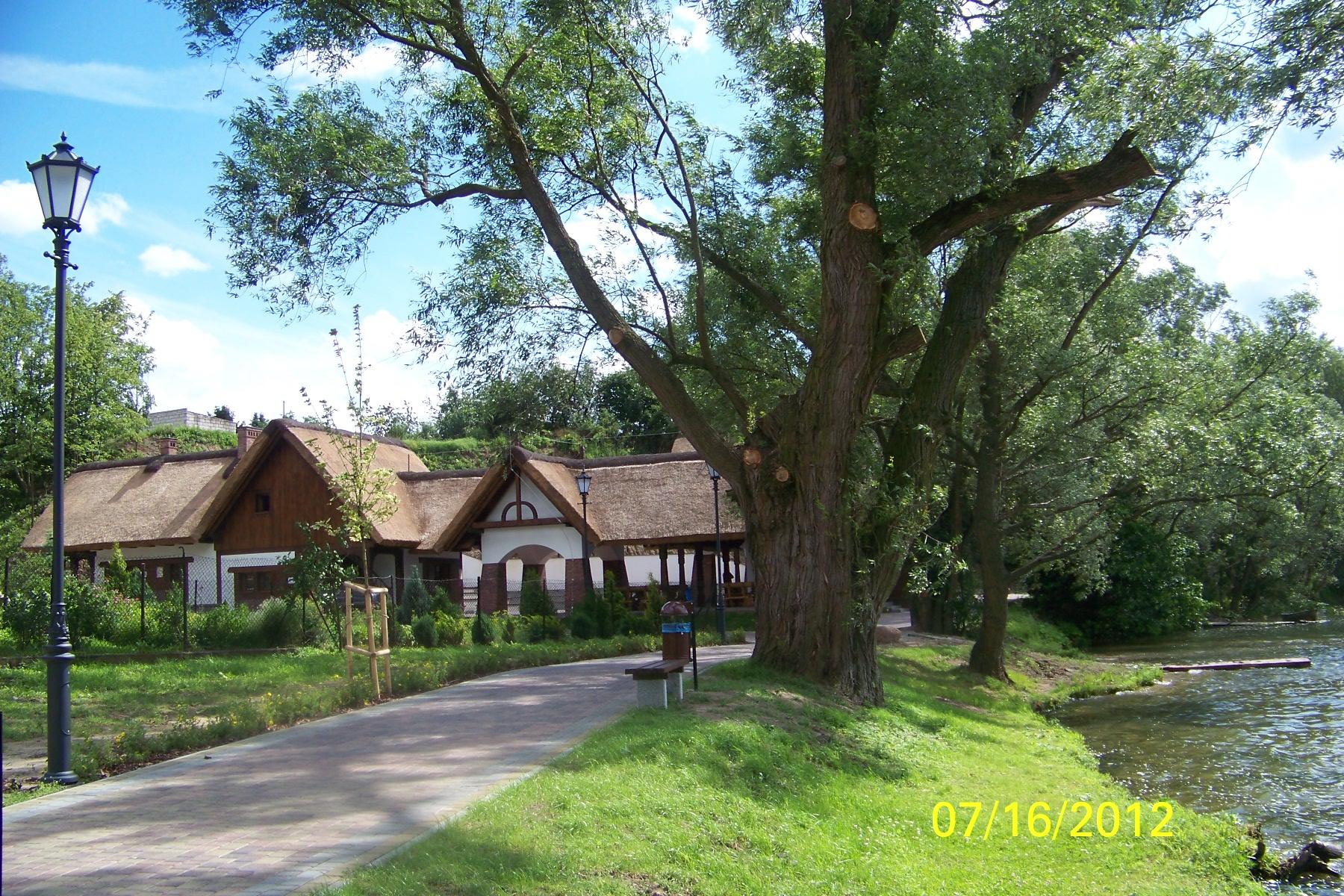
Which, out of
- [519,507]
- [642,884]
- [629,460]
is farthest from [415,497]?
[642,884]

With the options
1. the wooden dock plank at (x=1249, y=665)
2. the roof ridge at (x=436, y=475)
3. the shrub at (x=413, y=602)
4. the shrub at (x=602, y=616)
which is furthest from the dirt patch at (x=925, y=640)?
the roof ridge at (x=436, y=475)

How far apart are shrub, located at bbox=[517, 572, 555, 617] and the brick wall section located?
661cm

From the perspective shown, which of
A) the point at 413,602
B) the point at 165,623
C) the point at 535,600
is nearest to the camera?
the point at 165,623

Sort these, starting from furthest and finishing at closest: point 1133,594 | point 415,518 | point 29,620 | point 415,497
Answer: point 1133,594, point 415,497, point 415,518, point 29,620

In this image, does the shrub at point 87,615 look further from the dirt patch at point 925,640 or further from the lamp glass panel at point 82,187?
the dirt patch at point 925,640

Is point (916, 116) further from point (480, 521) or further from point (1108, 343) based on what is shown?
point (480, 521)

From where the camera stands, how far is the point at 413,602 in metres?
23.8

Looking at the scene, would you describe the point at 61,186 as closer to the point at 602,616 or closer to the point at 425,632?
the point at 425,632

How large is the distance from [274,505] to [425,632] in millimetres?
14941

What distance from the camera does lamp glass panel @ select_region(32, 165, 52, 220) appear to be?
9180 mm

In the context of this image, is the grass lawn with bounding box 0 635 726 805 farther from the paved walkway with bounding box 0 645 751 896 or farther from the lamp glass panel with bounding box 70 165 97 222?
the lamp glass panel with bounding box 70 165 97 222

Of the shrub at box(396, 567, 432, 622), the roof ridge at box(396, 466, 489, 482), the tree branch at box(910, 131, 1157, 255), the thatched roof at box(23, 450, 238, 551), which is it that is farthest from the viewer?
the roof ridge at box(396, 466, 489, 482)

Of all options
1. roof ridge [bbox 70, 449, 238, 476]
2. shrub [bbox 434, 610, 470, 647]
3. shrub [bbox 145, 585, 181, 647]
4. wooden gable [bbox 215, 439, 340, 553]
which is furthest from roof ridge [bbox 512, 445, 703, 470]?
shrub [bbox 145, 585, 181, 647]

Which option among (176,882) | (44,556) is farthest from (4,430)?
(176,882)
